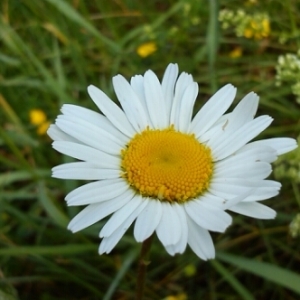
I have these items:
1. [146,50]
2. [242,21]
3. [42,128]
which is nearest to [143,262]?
[242,21]

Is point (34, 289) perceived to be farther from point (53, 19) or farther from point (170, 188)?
point (53, 19)

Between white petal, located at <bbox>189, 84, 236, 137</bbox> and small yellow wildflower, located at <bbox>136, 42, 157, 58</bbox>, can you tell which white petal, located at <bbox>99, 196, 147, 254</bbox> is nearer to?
white petal, located at <bbox>189, 84, 236, 137</bbox>

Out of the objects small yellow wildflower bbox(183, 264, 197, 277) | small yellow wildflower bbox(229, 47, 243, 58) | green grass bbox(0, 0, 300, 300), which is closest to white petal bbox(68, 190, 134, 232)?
green grass bbox(0, 0, 300, 300)

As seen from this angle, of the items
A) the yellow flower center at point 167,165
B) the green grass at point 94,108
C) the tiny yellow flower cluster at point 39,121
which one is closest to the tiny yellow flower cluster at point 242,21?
the green grass at point 94,108

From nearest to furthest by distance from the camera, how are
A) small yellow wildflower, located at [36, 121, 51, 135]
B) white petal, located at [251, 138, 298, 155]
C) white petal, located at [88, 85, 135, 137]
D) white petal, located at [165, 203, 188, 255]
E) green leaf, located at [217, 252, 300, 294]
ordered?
white petal, located at [165, 203, 188, 255] → white petal, located at [251, 138, 298, 155] → white petal, located at [88, 85, 135, 137] → green leaf, located at [217, 252, 300, 294] → small yellow wildflower, located at [36, 121, 51, 135]

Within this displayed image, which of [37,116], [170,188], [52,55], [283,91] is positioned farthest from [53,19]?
[170,188]

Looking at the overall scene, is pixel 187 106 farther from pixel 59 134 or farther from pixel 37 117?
pixel 37 117

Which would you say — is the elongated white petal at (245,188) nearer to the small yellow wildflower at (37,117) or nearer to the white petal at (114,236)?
the white petal at (114,236)
